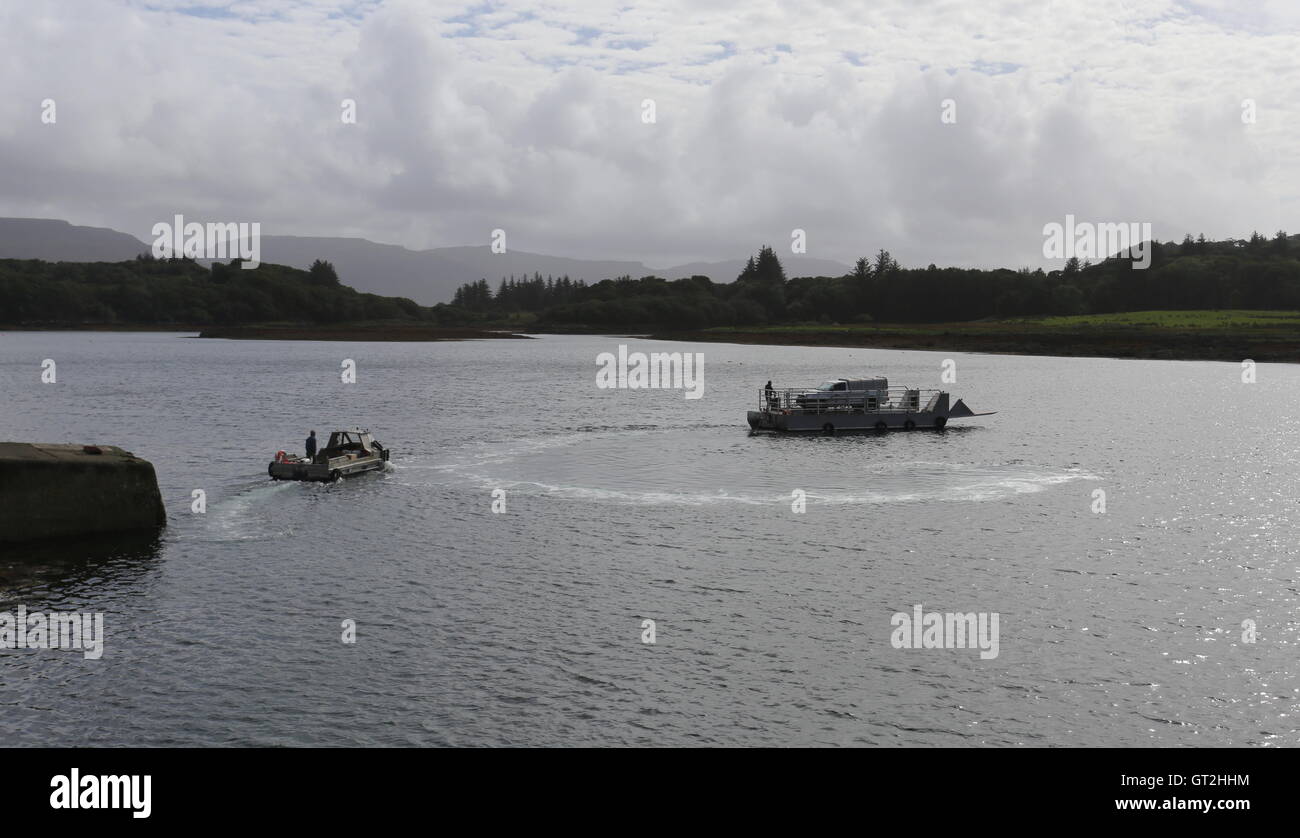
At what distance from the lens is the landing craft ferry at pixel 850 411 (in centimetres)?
9175

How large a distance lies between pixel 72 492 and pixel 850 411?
2640 inches

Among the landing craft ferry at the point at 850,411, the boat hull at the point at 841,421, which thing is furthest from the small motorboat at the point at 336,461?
the landing craft ferry at the point at 850,411

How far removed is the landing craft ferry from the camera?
3612 inches

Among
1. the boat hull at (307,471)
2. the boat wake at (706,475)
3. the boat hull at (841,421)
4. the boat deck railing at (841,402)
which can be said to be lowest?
the boat wake at (706,475)

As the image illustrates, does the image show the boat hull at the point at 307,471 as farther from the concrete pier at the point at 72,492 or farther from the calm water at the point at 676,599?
the concrete pier at the point at 72,492

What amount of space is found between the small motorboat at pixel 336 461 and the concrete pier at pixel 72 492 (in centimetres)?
1364

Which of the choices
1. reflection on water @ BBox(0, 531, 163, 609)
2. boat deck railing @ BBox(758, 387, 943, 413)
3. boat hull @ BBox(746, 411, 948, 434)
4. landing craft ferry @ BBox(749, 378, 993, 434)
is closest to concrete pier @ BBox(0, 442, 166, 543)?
reflection on water @ BBox(0, 531, 163, 609)

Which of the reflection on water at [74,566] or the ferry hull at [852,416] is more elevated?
the ferry hull at [852,416]

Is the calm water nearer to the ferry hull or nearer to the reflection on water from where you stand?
the reflection on water

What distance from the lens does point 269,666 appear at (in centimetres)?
2931
